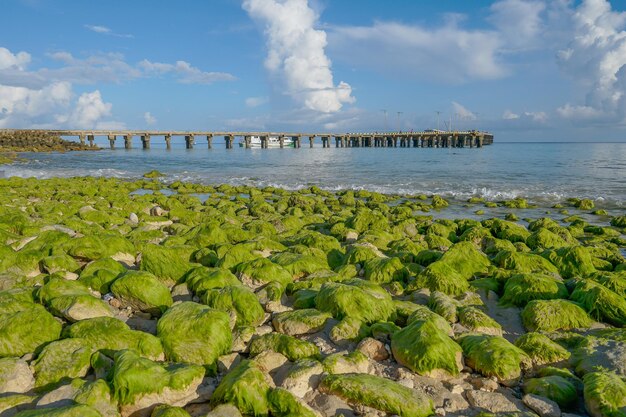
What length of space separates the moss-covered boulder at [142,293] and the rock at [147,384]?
1.66 m

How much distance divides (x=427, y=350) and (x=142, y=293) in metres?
3.96

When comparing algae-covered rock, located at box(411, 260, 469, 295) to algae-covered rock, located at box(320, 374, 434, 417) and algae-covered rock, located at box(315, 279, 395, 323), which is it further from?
algae-covered rock, located at box(320, 374, 434, 417)

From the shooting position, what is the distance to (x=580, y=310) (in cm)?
593

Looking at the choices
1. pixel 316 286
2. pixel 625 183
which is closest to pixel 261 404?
pixel 316 286

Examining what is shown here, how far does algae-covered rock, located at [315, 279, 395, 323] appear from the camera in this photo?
5.60 metres

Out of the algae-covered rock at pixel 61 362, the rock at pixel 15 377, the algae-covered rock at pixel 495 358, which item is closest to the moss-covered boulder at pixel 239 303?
the algae-covered rock at pixel 61 362

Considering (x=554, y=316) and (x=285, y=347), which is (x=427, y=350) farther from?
(x=554, y=316)

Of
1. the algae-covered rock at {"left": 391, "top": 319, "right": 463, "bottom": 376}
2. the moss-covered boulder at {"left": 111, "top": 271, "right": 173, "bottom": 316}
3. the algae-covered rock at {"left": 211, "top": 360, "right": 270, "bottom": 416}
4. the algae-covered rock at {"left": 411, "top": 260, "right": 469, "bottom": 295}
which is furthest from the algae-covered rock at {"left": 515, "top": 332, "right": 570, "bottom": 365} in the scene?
the moss-covered boulder at {"left": 111, "top": 271, "right": 173, "bottom": 316}

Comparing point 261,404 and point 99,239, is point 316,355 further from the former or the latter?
point 99,239

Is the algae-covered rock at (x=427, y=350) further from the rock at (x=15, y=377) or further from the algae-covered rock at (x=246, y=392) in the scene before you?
the rock at (x=15, y=377)

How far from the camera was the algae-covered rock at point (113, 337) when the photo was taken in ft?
14.8

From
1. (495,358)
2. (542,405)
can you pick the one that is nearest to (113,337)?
(495,358)

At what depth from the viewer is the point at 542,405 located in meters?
3.88

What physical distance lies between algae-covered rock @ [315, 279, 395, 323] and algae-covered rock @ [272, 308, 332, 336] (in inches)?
12.0
